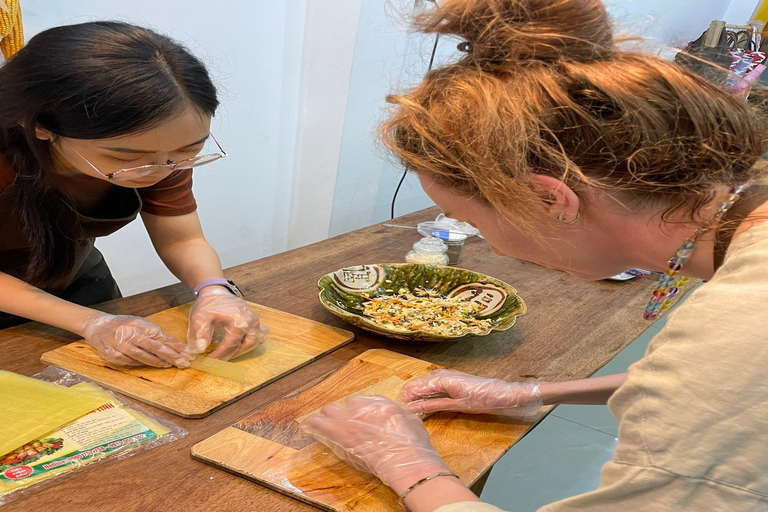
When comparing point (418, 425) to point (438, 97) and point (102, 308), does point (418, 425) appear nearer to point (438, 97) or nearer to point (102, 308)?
point (438, 97)

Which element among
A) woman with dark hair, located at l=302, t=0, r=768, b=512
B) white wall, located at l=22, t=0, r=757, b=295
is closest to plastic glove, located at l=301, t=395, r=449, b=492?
woman with dark hair, located at l=302, t=0, r=768, b=512

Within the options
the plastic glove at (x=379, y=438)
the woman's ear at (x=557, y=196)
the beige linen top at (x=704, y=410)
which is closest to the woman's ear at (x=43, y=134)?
the plastic glove at (x=379, y=438)

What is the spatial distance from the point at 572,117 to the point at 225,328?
0.77 metres

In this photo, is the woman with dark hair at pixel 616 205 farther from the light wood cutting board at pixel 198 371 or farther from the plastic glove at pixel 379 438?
the light wood cutting board at pixel 198 371

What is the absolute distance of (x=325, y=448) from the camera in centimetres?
95

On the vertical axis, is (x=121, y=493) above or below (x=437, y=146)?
below

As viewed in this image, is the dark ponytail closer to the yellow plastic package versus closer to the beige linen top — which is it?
the yellow plastic package

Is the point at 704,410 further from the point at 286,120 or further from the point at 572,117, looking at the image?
the point at 286,120

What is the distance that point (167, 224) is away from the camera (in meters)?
1.57

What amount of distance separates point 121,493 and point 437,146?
599 millimetres

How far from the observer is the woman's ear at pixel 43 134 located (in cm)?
121

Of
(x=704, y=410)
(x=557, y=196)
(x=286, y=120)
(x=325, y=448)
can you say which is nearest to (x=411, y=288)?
(x=325, y=448)

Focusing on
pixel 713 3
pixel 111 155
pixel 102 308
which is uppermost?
pixel 713 3

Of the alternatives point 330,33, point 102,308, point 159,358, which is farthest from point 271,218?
point 159,358
